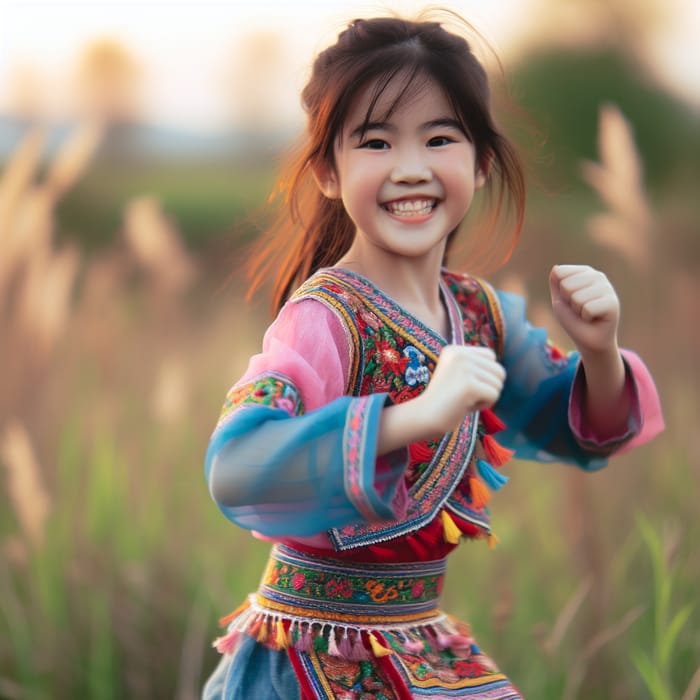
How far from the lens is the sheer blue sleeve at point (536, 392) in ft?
5.43

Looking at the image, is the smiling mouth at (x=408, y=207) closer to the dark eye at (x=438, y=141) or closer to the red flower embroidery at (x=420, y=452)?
the dark eye at (x=438, y=141)

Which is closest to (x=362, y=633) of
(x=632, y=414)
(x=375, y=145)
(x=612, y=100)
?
(x=632, y=414)

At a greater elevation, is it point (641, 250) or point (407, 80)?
point (407, 80)

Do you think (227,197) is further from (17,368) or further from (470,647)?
(470,647)

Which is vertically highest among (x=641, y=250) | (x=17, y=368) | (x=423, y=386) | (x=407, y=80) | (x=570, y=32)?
(x=570, y=32)

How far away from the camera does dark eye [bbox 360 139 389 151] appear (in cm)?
143

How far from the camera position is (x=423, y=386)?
4.72 feet

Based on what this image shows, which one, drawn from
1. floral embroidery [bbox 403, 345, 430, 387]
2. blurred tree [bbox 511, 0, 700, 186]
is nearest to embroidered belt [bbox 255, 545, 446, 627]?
floral embroidery [bbox 403, 345, 430, 387]

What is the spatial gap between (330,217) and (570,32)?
5.49 m

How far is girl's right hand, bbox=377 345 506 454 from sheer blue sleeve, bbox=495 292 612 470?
0.47 m

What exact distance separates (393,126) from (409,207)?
99 millimetres

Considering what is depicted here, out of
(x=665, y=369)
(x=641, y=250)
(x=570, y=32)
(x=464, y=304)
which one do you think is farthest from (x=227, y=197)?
(x=464, y=304)

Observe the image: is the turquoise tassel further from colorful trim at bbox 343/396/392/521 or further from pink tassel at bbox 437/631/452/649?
colorful trim at bbox 343/396/392/521

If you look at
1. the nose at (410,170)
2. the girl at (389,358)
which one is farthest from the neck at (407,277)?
the nose at (410,170)
